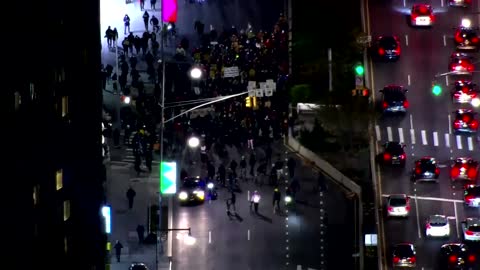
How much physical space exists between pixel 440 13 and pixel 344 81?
40.9 ft

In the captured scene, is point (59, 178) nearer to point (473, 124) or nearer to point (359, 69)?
point (359, 69)

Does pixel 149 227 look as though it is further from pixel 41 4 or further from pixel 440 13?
pixel 440 13

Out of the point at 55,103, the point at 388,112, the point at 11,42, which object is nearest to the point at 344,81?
the point at 388,112

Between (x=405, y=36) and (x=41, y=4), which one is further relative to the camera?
(x=405, y=36)

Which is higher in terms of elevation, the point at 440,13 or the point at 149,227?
the point at 440,13

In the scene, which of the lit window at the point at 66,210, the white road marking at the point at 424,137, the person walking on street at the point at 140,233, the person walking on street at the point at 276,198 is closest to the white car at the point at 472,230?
the white road marking at the point at 424,137

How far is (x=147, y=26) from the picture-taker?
3469 inches

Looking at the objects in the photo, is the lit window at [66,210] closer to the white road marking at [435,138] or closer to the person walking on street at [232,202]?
the person walking on street at [232,202]

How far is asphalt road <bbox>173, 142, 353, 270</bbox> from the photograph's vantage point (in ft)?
242

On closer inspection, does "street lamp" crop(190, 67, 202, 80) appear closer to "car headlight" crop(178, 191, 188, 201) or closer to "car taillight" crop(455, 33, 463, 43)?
"car headlight" crop(178, 191, 188, 201)

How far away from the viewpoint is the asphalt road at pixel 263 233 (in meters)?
73.7

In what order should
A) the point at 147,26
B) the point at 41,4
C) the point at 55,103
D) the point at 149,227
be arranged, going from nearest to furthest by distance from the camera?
the point at 41,4 < the point at 55,103 < the point at 149,227 < the point at 147,26

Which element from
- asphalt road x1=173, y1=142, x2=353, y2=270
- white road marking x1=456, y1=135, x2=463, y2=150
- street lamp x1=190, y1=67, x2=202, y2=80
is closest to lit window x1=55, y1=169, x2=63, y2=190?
asphalt road x1=173, y1=142, x2=353, y2=270

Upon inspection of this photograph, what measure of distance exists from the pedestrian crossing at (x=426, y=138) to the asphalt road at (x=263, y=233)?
24.1 feet
